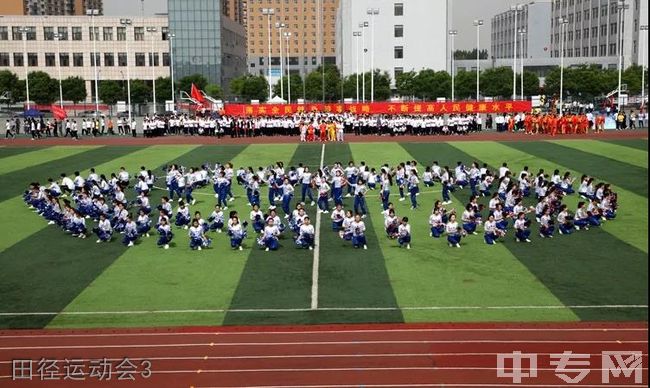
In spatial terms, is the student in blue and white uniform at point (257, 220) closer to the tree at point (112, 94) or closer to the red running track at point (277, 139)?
the red running track at point (277, 139)

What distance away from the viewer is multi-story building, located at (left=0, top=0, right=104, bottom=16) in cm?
12712

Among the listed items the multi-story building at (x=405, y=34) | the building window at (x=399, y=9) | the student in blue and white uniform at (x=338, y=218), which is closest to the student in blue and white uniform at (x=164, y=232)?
the student in blue and white uniform at (x=338, y=218)

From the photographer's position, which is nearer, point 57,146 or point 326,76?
point 57,146

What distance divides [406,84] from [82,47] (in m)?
52.2

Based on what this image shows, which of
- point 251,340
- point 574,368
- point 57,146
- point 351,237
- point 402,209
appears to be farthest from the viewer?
point 57,146

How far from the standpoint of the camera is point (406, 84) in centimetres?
8638

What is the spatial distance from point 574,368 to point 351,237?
33.4 ft

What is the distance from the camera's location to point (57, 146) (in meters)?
52.1

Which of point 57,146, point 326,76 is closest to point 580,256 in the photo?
point 57,146

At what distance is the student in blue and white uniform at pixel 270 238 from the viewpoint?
2258 centimetres

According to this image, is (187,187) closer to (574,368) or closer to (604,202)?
(604,202)

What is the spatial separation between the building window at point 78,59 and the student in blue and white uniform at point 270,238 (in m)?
97.4

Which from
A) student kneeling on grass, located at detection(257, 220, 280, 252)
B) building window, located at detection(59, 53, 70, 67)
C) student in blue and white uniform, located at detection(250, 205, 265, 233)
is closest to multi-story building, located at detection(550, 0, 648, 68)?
building window, located at detection(59, 53, 70, 67)

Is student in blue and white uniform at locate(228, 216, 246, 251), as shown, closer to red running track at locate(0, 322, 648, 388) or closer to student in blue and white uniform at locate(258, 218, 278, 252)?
student in blue and white uniform at locate(258, 218, 278, 252)
